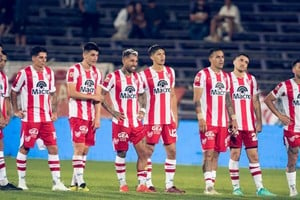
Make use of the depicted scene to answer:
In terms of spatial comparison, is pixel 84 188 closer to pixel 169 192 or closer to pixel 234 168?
pixel 169 192

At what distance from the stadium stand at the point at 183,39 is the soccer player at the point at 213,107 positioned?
447 inches

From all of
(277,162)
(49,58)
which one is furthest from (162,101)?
(49,58)

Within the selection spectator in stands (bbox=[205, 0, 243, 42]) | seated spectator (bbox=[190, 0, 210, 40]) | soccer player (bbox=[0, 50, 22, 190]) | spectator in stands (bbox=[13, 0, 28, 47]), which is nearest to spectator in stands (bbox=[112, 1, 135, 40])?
seated spectator (bbox=[190, 0, 210, 40])

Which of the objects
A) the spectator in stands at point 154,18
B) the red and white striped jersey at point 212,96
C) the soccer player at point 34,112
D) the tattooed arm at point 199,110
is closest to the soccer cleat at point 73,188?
the soccer player at point 34,112

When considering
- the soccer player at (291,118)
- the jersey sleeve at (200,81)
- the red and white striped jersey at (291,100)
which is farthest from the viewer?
the red and white striped jersey at (291,100)

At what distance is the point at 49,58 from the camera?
33.3 metres

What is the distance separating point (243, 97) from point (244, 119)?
0.39m

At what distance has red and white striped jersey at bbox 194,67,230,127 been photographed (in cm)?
2002

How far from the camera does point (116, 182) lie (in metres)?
22.2

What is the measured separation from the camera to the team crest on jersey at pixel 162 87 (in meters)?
20.1

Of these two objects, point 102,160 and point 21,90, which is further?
point 102,160

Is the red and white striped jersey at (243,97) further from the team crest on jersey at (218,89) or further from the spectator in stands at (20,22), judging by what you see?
the spectator in stands at (20,22)

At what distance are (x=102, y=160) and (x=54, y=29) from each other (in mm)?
8135

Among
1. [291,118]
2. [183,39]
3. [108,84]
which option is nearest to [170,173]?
[108,84]
